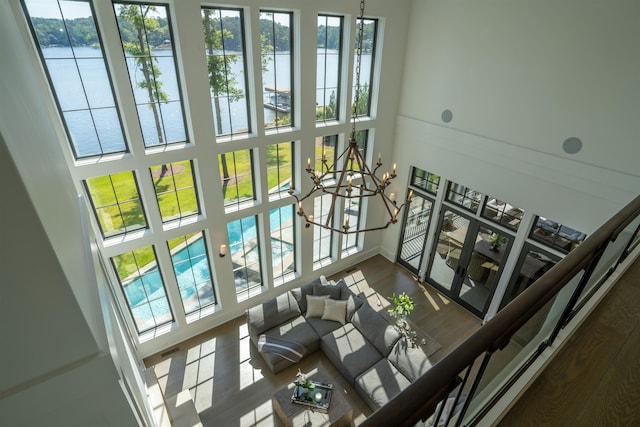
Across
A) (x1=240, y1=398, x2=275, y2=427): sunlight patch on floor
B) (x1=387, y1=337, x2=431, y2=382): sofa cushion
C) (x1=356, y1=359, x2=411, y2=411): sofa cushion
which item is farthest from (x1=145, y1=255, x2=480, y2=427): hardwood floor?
(x1=387, y1=337, x2=431, y2=382): sofa cushion

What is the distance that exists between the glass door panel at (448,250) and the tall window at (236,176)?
3.93 m

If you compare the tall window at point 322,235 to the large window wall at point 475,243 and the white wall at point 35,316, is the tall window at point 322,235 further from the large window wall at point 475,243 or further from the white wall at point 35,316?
the white wall at point 35,316

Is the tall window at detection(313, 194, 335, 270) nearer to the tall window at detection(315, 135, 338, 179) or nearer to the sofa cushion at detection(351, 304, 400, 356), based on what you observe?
the tall window at detection(315, 135, 338, 179)

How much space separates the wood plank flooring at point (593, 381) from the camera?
1646 mm

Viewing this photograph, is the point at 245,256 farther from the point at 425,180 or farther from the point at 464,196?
the point at 464,196

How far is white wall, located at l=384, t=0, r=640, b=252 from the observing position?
4.52 meters

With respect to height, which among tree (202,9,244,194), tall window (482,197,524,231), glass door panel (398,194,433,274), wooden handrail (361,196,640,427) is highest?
tree (202,9,244,194)

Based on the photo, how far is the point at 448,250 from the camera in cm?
733

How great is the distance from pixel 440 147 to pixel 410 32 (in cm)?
227

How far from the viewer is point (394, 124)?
24.4ft

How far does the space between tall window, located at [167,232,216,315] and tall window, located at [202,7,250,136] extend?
6.25 ft

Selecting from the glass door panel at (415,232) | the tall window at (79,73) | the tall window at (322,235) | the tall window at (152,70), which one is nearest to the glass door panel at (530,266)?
the glass door panel at (415,232)

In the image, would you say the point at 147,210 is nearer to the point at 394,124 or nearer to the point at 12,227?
the point at 12,227

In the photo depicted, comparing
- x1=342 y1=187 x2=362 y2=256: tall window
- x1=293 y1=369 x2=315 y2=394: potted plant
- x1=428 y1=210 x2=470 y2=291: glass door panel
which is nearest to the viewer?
x1=293 y1=369 x2=315 y2=394: potted plant
